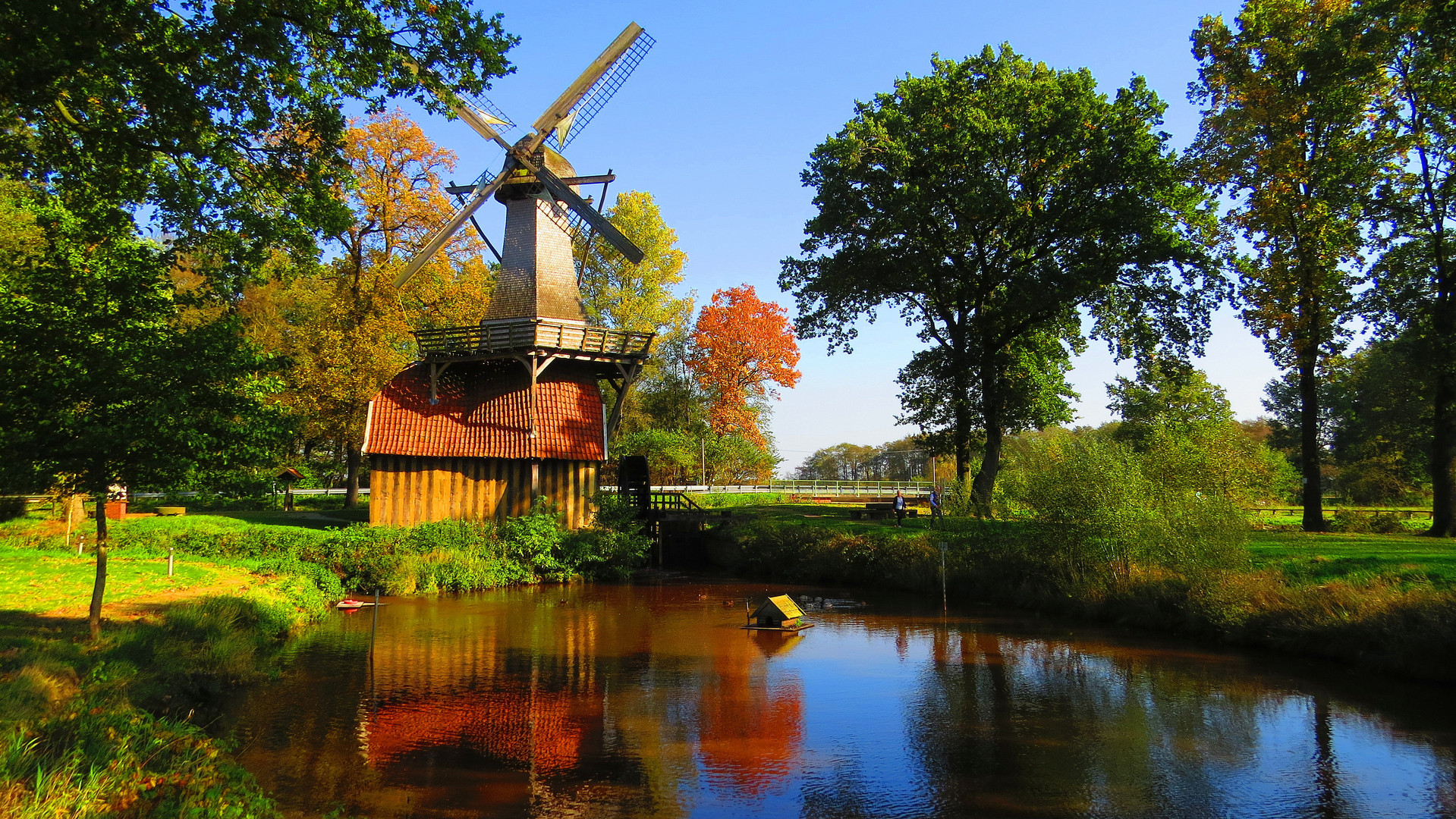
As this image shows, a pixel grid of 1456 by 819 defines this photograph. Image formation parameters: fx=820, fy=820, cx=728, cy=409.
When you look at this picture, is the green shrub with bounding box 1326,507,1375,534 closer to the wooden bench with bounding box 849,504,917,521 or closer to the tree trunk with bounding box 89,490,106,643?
the wooden bench with bounding box 849,504,917,521

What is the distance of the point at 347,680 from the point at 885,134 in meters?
21.8

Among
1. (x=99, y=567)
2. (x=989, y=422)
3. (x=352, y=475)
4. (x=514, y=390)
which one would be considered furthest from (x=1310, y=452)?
(x=352, y=475)

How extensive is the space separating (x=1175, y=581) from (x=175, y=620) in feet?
60.0

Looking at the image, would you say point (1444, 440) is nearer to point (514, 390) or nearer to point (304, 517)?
point (514, 390)

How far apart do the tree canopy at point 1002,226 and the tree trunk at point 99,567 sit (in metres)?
21.7

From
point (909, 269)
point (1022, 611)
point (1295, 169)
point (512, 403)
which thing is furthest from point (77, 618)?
point (1295, 169)

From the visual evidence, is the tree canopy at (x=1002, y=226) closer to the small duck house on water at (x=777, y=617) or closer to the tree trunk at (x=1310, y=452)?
the tree trunk at (x=1310, y=452)

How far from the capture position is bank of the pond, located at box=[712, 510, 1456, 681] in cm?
1262

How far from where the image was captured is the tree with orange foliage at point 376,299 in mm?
30641

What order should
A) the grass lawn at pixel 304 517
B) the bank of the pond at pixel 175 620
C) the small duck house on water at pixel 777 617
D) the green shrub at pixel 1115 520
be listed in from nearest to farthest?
1. the bank of the pond at pixel 175 620
2. the green shrub at pixel 1115 520
3. the small duck house on water at pixel 777 617
4. the grass lawn at pixel 304 517

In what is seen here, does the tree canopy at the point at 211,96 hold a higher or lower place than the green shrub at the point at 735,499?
higher

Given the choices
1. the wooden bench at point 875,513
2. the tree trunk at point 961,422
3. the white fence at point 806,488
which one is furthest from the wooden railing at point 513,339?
the white fence at point 806,488

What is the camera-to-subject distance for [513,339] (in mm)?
26578

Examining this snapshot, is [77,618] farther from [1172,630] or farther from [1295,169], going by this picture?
[1295,169]
